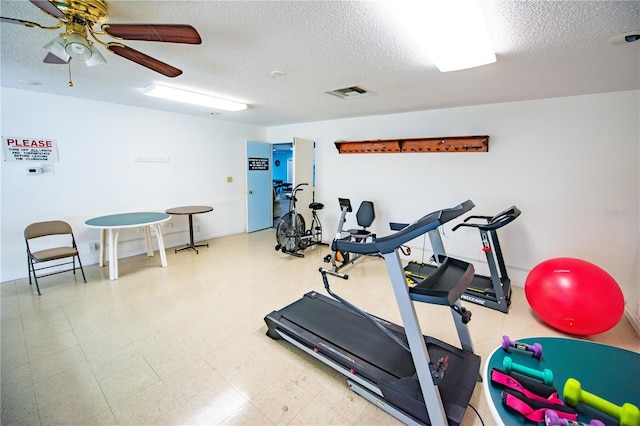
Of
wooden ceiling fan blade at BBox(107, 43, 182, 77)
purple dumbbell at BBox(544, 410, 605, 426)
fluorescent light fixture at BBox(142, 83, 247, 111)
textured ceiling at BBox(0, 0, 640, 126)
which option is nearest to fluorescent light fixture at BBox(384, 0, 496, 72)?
textured ceiling at BBox(0, 0, 640, 126)

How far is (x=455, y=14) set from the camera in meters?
1.52

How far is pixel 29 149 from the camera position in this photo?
11.8 feet

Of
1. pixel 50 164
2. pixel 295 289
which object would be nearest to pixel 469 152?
pixel 295 289

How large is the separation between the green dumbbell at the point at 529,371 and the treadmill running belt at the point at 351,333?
81 centimetres

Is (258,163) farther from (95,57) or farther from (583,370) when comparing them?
(583,370)

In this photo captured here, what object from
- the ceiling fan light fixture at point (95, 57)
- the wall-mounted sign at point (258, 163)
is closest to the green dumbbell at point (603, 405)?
the ceiling fan light fixture at point (95, 57)

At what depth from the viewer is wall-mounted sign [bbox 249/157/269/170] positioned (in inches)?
240

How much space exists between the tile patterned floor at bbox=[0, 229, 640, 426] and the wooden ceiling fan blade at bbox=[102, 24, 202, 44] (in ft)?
7.51

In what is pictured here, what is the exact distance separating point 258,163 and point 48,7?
4.93 m

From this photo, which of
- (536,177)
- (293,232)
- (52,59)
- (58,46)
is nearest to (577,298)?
(536,177)

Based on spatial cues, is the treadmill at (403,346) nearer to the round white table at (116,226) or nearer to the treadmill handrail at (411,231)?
the treadmill handrail at (411,231)

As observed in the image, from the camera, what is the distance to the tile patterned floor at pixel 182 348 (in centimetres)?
181

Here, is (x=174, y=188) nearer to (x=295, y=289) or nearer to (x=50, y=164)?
(x=50, y=164)

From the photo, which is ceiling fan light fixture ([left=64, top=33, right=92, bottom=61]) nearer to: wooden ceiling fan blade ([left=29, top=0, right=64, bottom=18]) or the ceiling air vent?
wooden ceiling fan blade ([left=29, top=0, right=64, bottom=18])
